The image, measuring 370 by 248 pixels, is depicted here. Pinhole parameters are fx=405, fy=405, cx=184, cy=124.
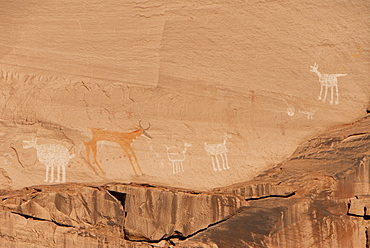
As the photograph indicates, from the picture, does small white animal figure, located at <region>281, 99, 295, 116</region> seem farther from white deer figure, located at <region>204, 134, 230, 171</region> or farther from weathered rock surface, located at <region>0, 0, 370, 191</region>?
white deer figure, located at <region>204, 134, 230, 171</region>

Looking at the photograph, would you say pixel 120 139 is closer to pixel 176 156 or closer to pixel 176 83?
pixel 176 156

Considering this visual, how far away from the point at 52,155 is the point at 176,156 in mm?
960

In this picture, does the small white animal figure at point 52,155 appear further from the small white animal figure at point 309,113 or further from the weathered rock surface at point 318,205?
the small white animal figure at point 309,113

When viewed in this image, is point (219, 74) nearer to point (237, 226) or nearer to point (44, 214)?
point (237, 226)

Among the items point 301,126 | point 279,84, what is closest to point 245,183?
point 301,126

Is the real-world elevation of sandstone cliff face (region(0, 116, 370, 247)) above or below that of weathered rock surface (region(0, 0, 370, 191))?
below

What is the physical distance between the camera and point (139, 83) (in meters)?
3.08

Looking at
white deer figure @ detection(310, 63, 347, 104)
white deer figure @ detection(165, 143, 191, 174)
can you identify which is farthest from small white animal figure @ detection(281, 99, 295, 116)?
white deer figure @ detection(165, 143, 191, 174)

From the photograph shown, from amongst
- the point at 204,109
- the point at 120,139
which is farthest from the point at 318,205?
the point at 120,139

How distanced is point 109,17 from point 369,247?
2.62 metres

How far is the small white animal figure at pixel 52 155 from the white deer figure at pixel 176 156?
0.76 meters

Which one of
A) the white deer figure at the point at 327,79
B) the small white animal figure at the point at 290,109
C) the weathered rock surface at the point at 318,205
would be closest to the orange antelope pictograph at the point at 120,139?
the weathered rock surface at the point at 318,205

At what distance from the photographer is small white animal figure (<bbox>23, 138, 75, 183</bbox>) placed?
3.13m

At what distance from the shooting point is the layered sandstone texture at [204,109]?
9.83ft
